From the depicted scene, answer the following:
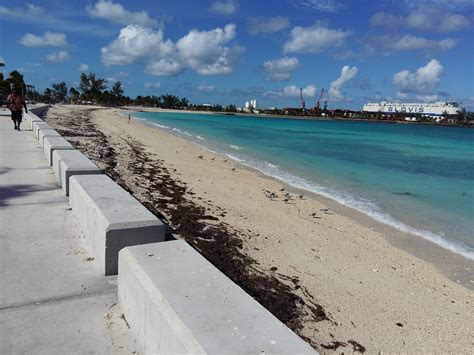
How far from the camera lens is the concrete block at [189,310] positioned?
2100mm

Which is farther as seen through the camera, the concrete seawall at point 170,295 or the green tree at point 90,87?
the green tree at point 90,87

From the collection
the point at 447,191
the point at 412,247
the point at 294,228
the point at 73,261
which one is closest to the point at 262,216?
the point at 294,228

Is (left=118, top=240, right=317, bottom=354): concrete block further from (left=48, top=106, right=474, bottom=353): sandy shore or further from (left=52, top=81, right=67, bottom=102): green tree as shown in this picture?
(left=52, top=81, right=67, bottom=102): green tree

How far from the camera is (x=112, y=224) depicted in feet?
11.4

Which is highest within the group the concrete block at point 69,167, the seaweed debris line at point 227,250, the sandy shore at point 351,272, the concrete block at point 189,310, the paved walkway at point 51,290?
the concrete block at point 69,167

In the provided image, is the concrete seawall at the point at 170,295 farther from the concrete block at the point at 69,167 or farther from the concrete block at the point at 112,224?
the concrete block at the point at 69,167

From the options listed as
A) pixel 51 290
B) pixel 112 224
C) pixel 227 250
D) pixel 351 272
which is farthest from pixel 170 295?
pixel 351 272

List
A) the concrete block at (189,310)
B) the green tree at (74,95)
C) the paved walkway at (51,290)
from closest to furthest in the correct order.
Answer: the concrete block at (189,310) < the paved walkway at (51,290) < the green tree at (74,95)

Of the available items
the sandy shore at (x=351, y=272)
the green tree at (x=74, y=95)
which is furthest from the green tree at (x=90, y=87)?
the sandy shore at (x=351, y=272)

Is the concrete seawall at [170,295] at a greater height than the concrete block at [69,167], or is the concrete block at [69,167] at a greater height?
the concrete block at [69,167]

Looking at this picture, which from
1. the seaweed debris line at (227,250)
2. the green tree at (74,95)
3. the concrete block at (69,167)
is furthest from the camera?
the green tree at (74,95)

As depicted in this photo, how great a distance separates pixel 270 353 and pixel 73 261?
2557 millimetres

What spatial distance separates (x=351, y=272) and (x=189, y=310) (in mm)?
3615

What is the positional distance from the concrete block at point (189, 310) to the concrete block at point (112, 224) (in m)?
0.37
